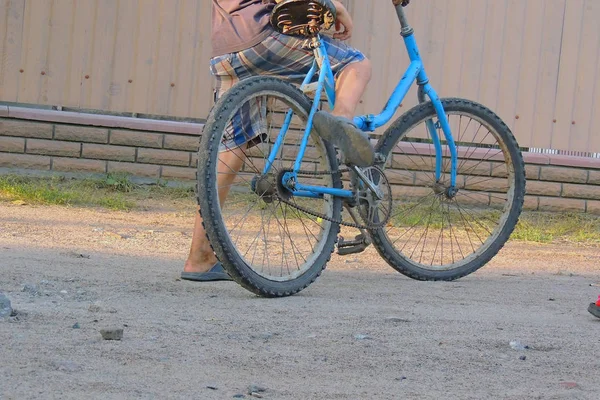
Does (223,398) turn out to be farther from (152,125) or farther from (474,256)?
(152,125)

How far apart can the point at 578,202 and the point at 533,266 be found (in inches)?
91.4

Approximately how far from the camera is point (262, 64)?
4297 millimetres

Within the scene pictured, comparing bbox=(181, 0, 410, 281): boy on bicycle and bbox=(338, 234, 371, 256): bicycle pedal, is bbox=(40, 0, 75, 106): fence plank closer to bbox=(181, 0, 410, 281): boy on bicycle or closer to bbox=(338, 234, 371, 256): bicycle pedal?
bbox=(181, 0, 410, 281): boy on bicycle

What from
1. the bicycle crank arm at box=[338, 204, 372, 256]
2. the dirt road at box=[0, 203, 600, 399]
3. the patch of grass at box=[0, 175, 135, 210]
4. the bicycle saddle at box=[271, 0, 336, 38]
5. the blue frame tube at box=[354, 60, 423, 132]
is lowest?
the dirt road at box=[0, 203, 600, 399]

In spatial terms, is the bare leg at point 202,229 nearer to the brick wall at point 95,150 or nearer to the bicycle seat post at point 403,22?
the bicycle seat post at point 403,22

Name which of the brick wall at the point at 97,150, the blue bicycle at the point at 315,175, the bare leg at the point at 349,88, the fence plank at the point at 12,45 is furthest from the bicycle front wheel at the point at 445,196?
the fence plank at the point at 12,45

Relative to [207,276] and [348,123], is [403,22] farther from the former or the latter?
[207,276]

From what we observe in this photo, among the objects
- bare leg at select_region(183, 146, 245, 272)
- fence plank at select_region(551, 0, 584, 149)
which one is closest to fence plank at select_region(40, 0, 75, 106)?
bare leg at select_region(183, 146, 245, 272)

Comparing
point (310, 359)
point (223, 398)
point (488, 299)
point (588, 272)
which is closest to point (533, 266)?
point (588, 272)

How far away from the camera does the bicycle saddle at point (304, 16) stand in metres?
4.07

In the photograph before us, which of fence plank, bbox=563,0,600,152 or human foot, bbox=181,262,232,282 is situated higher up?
fence plank, bbox=563,0,600,152

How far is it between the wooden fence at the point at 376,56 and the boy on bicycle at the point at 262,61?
10.6 ft

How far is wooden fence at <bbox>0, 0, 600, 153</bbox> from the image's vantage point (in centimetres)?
750

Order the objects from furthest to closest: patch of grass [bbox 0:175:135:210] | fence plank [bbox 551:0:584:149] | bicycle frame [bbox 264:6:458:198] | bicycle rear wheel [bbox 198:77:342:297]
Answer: fence plank [bbox 551:0:584:149], patch of grass [bbox 0:175:135:210], bicycle frame [bbox 264:6:458:198], bicycle rear wheel [bbox 198:77:342:297]
